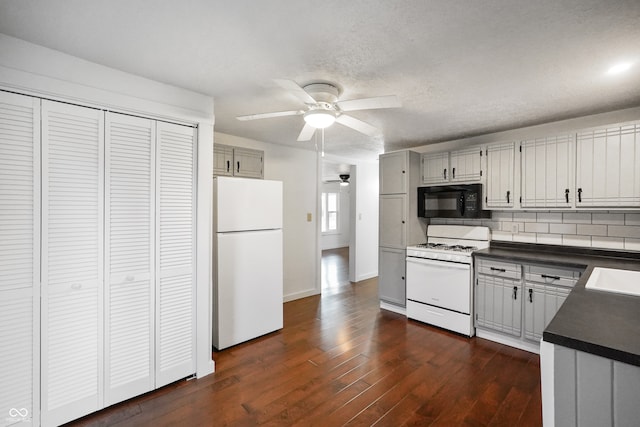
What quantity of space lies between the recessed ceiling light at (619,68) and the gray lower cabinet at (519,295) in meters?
1.56

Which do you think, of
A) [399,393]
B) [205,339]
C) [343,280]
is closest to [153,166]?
[205,339]

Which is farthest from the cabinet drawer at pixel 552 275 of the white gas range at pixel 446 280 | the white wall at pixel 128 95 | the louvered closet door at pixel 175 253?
the louvered closet door at pixel 175 253

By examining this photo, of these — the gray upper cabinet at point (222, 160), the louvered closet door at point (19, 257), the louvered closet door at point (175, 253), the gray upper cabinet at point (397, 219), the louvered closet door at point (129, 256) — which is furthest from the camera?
the gray upper cabinet at point (397, 219)

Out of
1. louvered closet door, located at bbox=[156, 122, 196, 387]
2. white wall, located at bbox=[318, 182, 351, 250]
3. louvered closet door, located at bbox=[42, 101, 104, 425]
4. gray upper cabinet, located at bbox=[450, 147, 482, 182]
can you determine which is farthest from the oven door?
white wall, located at bbox=[318, 182, 351, 250]

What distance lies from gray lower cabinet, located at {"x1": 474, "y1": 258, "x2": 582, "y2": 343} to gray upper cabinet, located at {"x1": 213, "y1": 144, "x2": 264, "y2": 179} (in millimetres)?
2967

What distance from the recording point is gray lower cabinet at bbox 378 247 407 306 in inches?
154

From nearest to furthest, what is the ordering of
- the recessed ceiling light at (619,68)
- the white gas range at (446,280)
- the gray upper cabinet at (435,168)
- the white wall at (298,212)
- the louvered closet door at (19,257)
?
1. the louvered closet door at (19,257)
2. the recessed ceiling light at (619,68)
3. the white gas range at (446,280)
4. the gray upper cabinet at (435,168)
5. the white wall at (298,212)

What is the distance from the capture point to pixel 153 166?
87.0 inches

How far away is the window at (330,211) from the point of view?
33.3ft

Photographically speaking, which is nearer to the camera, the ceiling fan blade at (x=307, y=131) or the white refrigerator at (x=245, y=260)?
the ceiling fan blade at (x=307, y=131)

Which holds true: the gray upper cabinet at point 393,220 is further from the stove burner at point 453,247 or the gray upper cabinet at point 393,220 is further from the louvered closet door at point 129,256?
the louvered closet door at point 129,256

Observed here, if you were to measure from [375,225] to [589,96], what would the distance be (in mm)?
3785

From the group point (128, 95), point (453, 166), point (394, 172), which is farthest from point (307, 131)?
point (453, 166)

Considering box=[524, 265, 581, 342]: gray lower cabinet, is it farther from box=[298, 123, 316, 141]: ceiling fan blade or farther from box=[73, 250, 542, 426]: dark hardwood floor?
box=[298, 123, 316, 141]: ceiling fan blade
